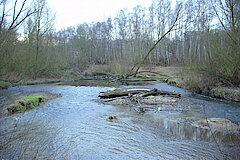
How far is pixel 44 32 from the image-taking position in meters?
31.5

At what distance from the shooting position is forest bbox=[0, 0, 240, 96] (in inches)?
493

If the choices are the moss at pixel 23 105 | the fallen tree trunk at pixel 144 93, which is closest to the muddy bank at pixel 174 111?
the fallen tree trunk at pixel 144 93

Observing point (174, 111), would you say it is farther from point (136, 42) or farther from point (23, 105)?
point (136, 42)

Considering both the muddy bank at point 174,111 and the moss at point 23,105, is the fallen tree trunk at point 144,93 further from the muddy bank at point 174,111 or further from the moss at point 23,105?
the moss at point 23,105

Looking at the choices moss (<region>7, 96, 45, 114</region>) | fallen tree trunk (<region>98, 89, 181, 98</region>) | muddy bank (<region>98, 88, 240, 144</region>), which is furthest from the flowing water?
fallen tree trunk (<region>98, 89, 181, 98</region>)

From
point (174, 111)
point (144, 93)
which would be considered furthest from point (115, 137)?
point (144, 93)

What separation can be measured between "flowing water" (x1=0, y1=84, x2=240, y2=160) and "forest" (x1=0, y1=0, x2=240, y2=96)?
139 inches

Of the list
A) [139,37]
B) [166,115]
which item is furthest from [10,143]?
[139,37]

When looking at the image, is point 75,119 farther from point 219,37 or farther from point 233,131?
point 219,37

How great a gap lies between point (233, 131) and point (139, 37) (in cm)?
4214

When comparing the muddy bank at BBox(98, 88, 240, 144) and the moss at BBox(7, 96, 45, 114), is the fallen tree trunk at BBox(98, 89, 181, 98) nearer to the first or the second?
the muddy bank at BBox(98, 88, 240, 144)

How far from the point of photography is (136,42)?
154 feet

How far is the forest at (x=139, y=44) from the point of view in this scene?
1252cm

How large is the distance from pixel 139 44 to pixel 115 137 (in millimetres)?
42830
